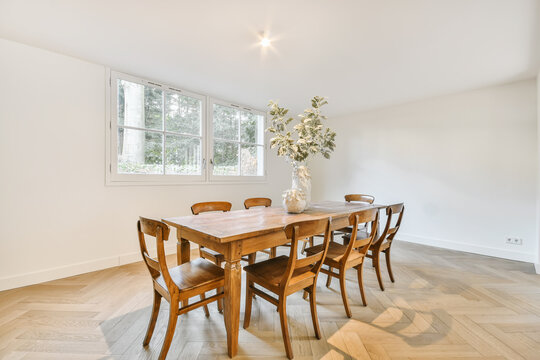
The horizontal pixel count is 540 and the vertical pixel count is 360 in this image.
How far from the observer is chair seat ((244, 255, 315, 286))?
149cm

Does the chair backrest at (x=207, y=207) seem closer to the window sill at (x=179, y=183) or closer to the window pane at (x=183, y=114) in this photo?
the window sill at (x=179, y=183)

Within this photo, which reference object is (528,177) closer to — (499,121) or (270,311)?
(499,121)

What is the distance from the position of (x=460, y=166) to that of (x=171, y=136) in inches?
168

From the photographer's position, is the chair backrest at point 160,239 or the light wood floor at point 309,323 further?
the light wood floor at point 309,323

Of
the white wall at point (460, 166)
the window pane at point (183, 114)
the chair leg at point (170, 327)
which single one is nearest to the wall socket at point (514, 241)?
the white wall at point (460, 166)

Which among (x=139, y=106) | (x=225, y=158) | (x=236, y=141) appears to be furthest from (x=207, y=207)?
(x=236, y=141)

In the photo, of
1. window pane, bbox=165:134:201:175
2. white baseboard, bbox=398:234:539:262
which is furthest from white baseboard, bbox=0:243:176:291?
white baseboard, bbox=398:234:539:262

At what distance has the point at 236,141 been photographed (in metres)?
3.96

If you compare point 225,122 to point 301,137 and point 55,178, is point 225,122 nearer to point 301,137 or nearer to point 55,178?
Result: point 301,137

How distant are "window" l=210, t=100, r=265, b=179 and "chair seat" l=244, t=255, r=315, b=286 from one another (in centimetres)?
223

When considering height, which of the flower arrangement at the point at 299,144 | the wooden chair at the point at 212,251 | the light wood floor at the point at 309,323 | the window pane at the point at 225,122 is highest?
the window pane at the point at 225,122

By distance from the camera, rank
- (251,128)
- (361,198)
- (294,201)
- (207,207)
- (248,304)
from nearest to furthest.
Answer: (248,304)
(294,201)
(207,207)
(361,198)
(251,128)

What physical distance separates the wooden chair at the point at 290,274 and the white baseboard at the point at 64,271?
1946mm

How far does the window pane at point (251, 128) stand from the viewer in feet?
13.4
